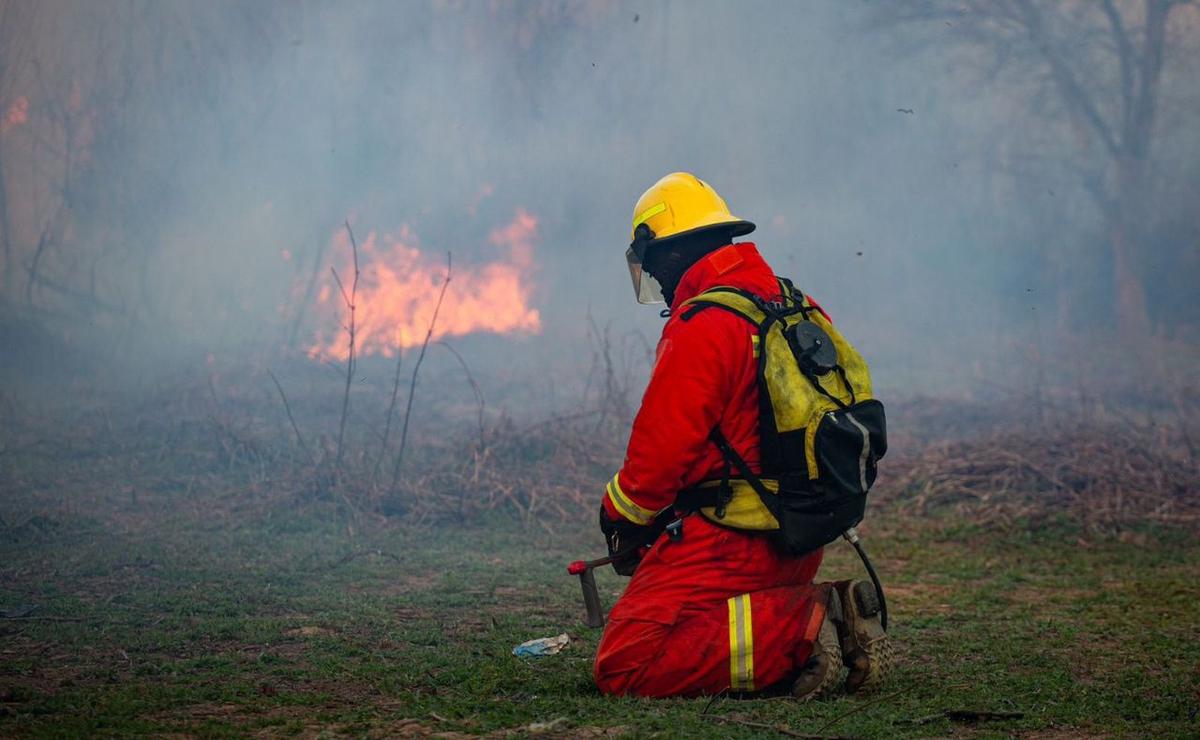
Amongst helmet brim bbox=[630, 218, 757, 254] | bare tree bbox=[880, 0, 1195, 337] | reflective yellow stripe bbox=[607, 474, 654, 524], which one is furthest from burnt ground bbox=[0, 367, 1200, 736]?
bare tree bbox=[880, 0, 1195, 337]

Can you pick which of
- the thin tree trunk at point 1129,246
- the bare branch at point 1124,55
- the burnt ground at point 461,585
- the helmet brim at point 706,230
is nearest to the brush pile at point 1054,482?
the burnt ground at point 461,585

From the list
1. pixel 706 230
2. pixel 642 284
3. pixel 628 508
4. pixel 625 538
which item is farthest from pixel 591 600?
pixel 706 230

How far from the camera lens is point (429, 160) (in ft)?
54.0

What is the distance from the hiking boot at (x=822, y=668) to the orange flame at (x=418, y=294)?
10.9 metres

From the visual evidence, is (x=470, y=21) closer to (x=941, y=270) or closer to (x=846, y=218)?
(x=846, y=218)

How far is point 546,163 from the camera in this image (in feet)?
58.0

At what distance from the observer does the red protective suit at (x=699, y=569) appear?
3.21 metres

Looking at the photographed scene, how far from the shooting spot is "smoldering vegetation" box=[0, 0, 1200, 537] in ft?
27.6

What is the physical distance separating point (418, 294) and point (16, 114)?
5623 mm

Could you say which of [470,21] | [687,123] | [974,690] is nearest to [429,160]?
[470,21]

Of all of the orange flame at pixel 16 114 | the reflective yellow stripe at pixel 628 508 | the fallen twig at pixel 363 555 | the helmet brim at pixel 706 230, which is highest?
the orange flame at pixel 16 114

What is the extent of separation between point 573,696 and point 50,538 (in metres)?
4.14

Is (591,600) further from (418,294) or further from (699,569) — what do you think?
(418,294)

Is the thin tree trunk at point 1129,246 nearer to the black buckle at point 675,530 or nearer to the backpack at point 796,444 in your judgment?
the backpack at point 796,444
